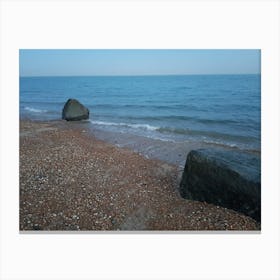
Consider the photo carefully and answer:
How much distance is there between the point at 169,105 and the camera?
612 centimetres

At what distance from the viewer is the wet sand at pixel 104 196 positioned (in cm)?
345

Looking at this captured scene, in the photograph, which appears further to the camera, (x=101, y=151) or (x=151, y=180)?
(x=101, y=151)

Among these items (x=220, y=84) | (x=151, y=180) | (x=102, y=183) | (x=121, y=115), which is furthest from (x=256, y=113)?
(x=121, y=115)

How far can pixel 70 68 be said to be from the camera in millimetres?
4188

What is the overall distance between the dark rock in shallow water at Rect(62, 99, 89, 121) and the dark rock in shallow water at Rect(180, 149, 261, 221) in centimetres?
471

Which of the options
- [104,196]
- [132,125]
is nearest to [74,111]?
[132,125]

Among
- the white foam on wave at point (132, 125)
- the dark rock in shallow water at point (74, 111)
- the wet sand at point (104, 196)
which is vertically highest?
the dark rock in shallow water at point (74, 111)

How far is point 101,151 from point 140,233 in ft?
6.30

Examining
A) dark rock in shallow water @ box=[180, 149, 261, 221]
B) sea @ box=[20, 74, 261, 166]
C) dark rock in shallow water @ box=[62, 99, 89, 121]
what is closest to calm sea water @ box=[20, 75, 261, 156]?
sea @ box=[20, 74, 261, 166]
